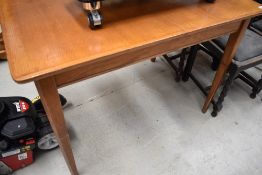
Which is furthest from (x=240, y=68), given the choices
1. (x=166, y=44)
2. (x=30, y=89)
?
(x=30, y=89)

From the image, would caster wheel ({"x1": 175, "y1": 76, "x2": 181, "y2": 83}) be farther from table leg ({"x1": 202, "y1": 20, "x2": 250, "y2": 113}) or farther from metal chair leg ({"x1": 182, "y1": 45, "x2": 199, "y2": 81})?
table leg ({"x1": 202, "y1": 20, "x2": 250, "y2": 113})

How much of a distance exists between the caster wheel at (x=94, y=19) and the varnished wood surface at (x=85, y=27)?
0.02 m

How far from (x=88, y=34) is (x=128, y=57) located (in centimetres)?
16

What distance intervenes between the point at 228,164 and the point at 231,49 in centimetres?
66

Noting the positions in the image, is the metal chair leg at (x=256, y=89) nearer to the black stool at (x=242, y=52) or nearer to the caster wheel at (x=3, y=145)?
the black stool at (x=242, y=52)

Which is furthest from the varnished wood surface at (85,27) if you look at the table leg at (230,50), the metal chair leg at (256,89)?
the metal chair leg at (256,89)

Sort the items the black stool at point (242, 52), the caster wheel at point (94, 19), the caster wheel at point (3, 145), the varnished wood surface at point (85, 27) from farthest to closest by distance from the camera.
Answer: the black stool at point (242, 52), the caster wheel at point (3, 145), the caster wheel at point (94, 19), the varnished wood surface at point (85, 27)

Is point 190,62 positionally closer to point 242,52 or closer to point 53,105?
point 242,52

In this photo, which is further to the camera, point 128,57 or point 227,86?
point 227,86

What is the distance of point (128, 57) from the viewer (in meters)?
0.76

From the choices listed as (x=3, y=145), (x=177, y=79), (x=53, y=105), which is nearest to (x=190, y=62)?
(x=177, y=79)

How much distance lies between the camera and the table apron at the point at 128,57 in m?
0.69

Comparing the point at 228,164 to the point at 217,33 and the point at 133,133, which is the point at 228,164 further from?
the point at 217,33

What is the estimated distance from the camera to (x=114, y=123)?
1424 millimetres
